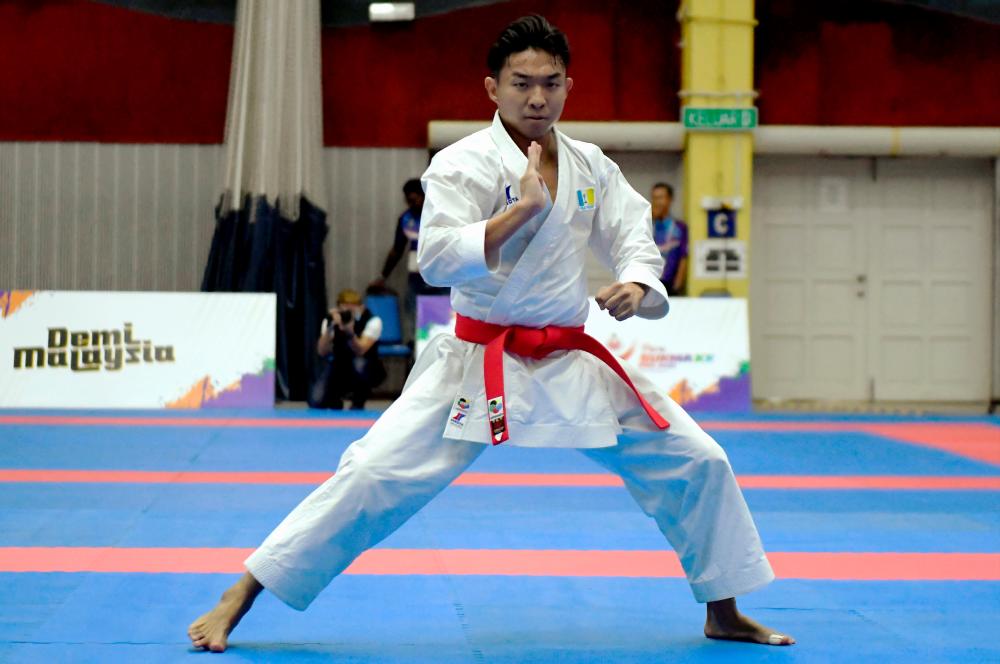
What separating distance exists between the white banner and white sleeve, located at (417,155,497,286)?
20.8 ft

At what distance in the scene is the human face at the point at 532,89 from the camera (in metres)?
2.81

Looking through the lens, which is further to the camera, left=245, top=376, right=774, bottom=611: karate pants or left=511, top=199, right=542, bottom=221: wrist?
left=245, top=376, right=774, bottom=611: karate pants

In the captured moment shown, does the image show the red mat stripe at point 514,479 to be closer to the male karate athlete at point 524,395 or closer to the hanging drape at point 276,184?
the male karate athlete at point 524,395

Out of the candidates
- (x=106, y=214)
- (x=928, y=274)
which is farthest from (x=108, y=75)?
(x=928, y=274)

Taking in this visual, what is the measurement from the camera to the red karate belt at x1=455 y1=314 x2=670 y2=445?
2.81 metres

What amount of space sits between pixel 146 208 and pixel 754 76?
18.2 ft

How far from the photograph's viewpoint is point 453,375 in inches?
115

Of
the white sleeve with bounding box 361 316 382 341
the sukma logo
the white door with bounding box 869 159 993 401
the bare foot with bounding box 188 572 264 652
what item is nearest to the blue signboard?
the white door with bounding box 869 159 993 401

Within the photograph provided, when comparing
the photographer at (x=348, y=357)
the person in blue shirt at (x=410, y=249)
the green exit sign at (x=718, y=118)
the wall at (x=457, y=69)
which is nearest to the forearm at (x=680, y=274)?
the green exit sign at (x=718, y=118)

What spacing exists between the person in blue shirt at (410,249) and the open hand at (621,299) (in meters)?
7.33

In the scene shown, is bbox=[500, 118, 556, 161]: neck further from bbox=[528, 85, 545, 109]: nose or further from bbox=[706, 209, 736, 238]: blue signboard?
bbox=[706, 209, 736, 238]: blue signboard

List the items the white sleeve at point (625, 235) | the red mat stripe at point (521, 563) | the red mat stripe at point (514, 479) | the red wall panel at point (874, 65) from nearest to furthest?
the white sleeve at point (625, 235), the red mat stripe at point (521, 563), the red mat stripe at point (514, 479), the red wall panel at point (874, 65)

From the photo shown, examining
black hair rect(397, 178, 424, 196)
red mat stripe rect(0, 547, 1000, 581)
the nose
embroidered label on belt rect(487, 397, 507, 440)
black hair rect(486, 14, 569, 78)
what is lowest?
red mat stripe rect(0, 547, 1000, 581)

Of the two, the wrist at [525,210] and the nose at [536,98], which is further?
the nose at [536,98]
